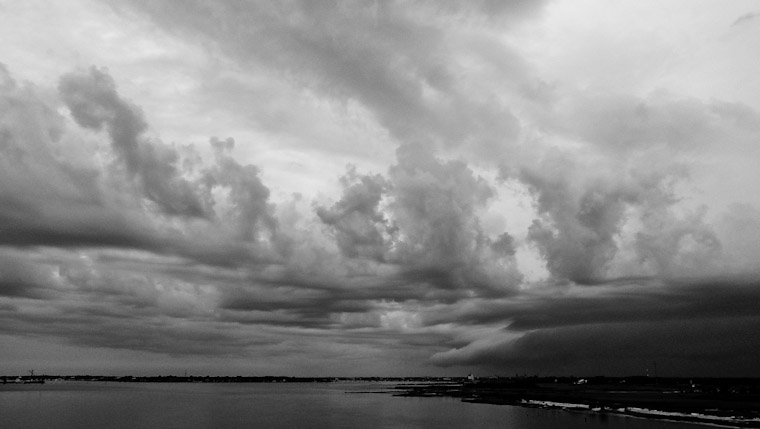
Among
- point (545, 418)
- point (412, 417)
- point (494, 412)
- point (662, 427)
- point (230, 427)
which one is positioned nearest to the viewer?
point (662, 427)

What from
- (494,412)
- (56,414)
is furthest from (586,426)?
(56,414)

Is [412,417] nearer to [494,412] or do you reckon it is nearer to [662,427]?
[494,412]

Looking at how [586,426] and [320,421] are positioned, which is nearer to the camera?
[586,426]

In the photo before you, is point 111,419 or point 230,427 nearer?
point 230,427

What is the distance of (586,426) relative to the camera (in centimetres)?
10300

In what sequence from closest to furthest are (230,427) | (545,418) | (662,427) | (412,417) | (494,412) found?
(662,427), (230,427), (545,418), (412,417), (494,412)

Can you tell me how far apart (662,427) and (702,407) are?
38747 millimetres

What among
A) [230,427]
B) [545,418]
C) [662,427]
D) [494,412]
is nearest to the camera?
[662,427]

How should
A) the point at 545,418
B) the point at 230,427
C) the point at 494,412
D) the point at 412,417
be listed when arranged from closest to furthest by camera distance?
the point at 230,427, the point at 545,418, the point at 412,417, the point at 494,412

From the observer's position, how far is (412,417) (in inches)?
5084

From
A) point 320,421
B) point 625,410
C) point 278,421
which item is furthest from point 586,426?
point 278,421

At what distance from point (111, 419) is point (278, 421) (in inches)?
1464

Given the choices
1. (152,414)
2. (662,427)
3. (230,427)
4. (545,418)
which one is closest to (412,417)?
(545,418)

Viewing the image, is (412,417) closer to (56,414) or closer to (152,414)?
(152,414)
